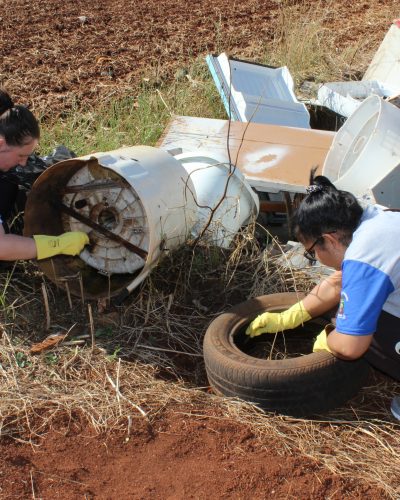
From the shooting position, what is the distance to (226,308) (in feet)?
13.6

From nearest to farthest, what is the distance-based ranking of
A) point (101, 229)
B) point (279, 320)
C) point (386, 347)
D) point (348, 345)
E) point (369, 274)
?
point (369, 274) → point (348, 345) → point (386, 347) → point (279, 320) → point (101, 229)

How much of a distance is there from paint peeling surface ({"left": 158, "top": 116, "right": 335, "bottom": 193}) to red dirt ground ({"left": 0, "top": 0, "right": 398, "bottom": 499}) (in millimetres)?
1998

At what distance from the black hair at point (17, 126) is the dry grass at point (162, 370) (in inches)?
32.2

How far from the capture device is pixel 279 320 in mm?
3654

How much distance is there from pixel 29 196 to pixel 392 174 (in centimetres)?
211

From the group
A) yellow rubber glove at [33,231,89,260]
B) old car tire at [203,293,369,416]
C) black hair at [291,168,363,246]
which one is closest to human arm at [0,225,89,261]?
yellow rubber glove at [33,231,89,260]

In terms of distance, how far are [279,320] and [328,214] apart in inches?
32.1

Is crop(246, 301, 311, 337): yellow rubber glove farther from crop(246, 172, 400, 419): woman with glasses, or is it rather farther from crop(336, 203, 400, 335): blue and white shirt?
crop(336, 203, 400, 335): blue and white shirt

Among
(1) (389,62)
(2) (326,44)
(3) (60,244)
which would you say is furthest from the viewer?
(2) (326,44)

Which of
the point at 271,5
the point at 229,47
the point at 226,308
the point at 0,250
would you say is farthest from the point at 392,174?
the point at 271,5

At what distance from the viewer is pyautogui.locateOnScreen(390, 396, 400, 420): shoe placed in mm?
3312

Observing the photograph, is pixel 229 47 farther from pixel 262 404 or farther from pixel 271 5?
pixel 262 404

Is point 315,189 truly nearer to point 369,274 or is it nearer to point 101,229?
point 369,274

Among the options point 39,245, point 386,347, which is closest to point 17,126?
point 39,245
